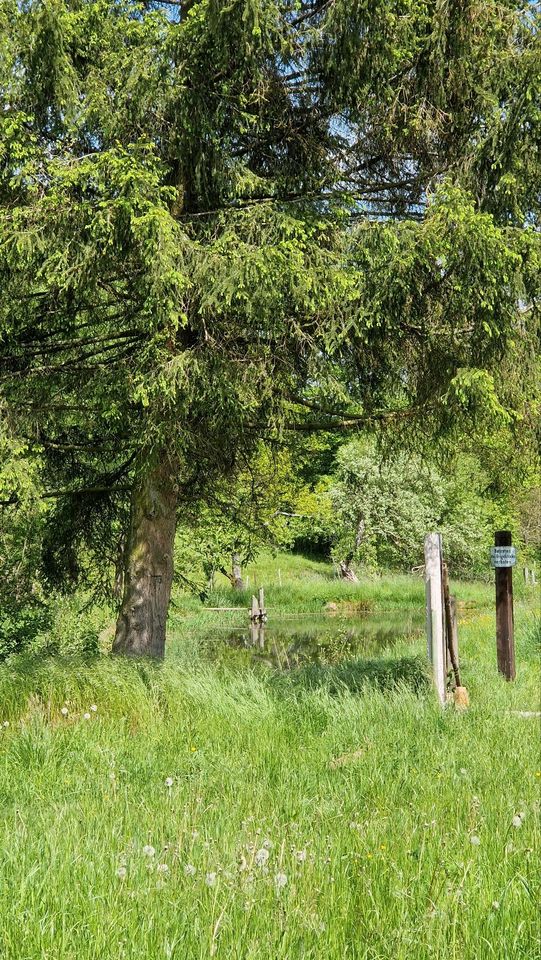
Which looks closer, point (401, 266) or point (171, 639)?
point (401, 266)

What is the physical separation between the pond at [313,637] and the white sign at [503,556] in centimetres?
375

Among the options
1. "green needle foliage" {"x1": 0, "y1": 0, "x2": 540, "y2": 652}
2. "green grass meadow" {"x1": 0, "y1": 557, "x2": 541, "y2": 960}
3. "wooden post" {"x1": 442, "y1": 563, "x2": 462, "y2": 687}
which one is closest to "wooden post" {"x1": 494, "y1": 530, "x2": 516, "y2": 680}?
"green grass meadow" {"x1": 0, "y1": 557, "x2": 541, "y2": 960}

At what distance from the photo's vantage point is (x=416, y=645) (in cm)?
1552

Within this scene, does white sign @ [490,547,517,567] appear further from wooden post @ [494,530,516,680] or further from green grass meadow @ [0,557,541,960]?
green grass meadow @ [0,557,541,960]

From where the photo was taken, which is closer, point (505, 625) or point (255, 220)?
point (255, 220)

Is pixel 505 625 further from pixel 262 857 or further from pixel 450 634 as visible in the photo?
pixel 262 857

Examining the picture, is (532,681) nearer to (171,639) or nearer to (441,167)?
(441,167)

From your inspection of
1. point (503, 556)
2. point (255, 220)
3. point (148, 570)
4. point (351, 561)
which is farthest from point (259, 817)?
point (351, 561)

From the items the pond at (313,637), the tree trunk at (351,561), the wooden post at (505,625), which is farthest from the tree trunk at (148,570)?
the tree trunk at (351,561)

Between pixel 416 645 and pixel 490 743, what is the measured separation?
9.20m

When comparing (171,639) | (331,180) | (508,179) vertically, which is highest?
(331,180)

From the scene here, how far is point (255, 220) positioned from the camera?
795 cm

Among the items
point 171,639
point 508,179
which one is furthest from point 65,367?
point 171,639

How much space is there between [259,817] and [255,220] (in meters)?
5.48
